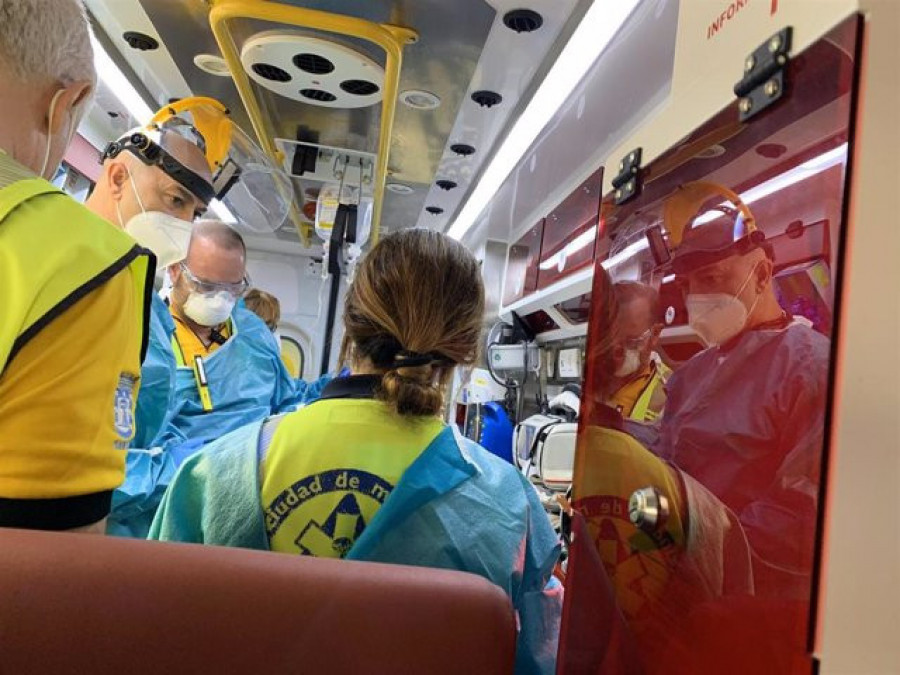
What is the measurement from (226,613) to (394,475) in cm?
50

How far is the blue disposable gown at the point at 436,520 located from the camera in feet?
3.51

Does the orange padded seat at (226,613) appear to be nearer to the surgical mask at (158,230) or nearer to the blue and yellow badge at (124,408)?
the blue and yellow badge at (124,408)

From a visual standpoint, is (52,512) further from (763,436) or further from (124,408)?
(763,436)

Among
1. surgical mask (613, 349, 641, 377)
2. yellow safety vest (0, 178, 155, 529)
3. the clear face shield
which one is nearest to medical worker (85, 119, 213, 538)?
the clear face shield

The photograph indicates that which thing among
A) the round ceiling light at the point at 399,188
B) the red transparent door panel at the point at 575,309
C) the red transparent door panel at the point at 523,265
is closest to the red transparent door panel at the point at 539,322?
the red transparent door panel at the point at 523,265

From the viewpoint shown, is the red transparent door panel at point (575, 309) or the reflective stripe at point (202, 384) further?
the red transparent door panel at point (575, 309)

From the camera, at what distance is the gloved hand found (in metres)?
2.06

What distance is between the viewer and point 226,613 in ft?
2.04

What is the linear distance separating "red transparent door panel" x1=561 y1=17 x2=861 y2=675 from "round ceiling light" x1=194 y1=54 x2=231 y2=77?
80.3 inches

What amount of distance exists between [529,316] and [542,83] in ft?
5.46

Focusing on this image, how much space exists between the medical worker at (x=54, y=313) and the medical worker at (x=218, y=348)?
1.54m

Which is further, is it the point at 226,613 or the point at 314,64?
the point at 314,64

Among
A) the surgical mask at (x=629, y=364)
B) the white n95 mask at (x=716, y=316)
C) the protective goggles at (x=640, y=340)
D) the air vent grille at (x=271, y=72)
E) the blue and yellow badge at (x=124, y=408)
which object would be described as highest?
the air vent grille at (x=271, y=72)

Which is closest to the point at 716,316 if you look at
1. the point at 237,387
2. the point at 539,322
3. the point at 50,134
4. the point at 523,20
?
the point at 50,134
